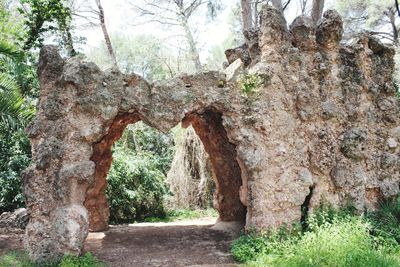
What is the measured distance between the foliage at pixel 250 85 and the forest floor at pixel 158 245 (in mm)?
3171

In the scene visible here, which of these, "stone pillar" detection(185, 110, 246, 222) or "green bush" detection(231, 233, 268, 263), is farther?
"stone pillar" detection(185, 110, 246, 222)

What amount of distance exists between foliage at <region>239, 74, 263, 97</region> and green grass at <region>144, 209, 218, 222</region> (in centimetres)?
616

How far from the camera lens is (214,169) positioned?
1084 cm

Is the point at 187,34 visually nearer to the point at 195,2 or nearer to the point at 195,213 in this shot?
the point at 195,2

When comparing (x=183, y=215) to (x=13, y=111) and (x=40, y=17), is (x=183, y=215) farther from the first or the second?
(x=40, y=17)

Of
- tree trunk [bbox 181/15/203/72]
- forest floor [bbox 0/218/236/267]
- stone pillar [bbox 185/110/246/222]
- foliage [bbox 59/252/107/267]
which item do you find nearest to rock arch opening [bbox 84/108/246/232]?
stone pillar [bbox 185/110/246/222]

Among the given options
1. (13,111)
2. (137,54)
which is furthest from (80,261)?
(137,54)

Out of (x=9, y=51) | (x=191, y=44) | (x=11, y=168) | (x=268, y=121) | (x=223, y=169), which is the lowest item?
(x=223, y=169)

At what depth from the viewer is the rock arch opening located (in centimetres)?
1005

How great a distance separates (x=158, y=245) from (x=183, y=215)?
489 centimetres

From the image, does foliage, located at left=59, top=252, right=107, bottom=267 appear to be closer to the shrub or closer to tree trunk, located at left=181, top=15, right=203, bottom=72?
the shrub

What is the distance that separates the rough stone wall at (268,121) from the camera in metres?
7.15

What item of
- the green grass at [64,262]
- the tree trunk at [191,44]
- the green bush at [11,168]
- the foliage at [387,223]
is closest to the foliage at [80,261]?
the green grass at [64,262]

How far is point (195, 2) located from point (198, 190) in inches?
381
